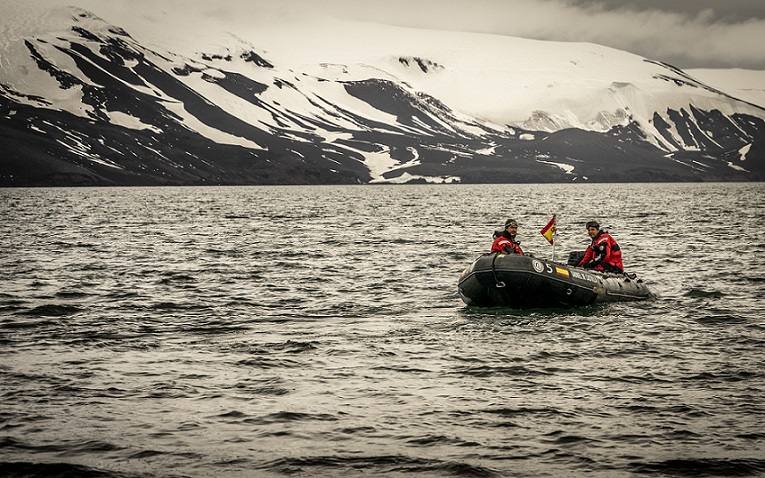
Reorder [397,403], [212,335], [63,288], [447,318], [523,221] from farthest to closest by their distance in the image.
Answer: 1. [523,221]
2. [63,288]
3. [447,318]
4. [212,335]
5. [397,403]

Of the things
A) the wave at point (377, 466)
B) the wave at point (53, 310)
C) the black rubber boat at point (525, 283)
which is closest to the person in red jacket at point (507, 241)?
the black rubber boat at point (525, 283)

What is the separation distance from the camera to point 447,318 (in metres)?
24.4

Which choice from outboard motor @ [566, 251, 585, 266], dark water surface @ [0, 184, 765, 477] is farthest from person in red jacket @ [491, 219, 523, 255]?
outboard motor @ [566, 251, 585, 266]

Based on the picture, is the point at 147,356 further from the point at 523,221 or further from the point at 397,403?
the point at 523,221

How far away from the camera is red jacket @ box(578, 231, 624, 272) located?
1072 inches

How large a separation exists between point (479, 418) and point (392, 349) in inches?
226

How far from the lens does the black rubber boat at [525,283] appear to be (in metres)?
24.3

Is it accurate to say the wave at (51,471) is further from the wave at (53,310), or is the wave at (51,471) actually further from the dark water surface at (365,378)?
the wave at (53,310)

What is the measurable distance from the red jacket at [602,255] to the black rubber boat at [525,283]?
159 centimetres

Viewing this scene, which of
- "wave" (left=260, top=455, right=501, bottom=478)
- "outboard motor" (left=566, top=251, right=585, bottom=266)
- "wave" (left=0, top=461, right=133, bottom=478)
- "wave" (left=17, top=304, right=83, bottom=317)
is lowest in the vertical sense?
"wave" (left=0, top=461, right=133, bottom=478)

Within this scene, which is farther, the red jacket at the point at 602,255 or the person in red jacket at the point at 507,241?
the red jacket at the point at 602,255

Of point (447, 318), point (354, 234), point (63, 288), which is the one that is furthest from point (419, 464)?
point (354, 234)

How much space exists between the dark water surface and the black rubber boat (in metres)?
0.44

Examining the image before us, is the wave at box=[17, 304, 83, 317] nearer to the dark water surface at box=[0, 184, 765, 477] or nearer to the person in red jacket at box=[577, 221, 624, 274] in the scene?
the dark water surface at box=[0, 184, 765, 477]
